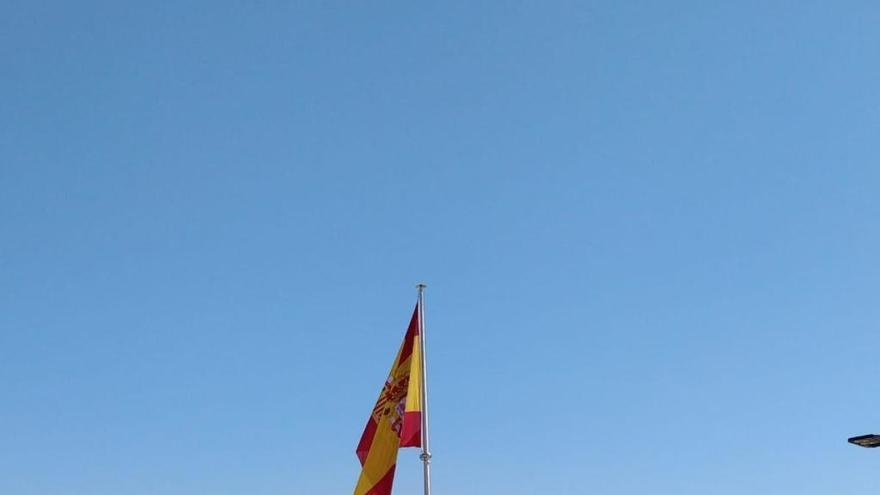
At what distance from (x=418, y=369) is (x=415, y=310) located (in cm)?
216

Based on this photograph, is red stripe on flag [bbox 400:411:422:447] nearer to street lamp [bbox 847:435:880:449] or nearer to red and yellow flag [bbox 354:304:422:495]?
red and yellow flag [bbox 354:304:422:495]

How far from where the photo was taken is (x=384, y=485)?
32.6m

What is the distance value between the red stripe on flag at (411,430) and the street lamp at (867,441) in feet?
48.8

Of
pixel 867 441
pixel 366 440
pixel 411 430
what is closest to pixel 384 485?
pixel 411 430

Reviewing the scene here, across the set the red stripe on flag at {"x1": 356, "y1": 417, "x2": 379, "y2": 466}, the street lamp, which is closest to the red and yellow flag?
the red stripe on flag at {"x1": 356, "y1": 417, "x2": 379, "y2": 466}

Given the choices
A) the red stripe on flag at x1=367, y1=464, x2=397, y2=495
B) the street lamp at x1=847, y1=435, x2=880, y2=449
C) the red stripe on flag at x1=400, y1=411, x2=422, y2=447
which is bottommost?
the street lamp at x1=847, y1=435, x2=880, y2=449

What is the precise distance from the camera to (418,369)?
33.8 meters

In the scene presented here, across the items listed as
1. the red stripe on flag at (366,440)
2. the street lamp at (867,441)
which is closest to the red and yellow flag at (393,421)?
the red stripe on flag at (366,440)

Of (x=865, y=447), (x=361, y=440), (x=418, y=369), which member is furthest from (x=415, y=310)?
(x=865, y=447)

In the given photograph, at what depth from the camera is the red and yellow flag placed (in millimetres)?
32844

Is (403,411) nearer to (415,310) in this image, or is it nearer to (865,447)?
(415,310)

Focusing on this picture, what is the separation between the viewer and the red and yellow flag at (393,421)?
32.8 meters

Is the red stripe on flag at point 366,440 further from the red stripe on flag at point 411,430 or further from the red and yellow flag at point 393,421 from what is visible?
the red stripe on flag at point 411,430

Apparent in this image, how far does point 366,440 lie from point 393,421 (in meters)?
1.77
